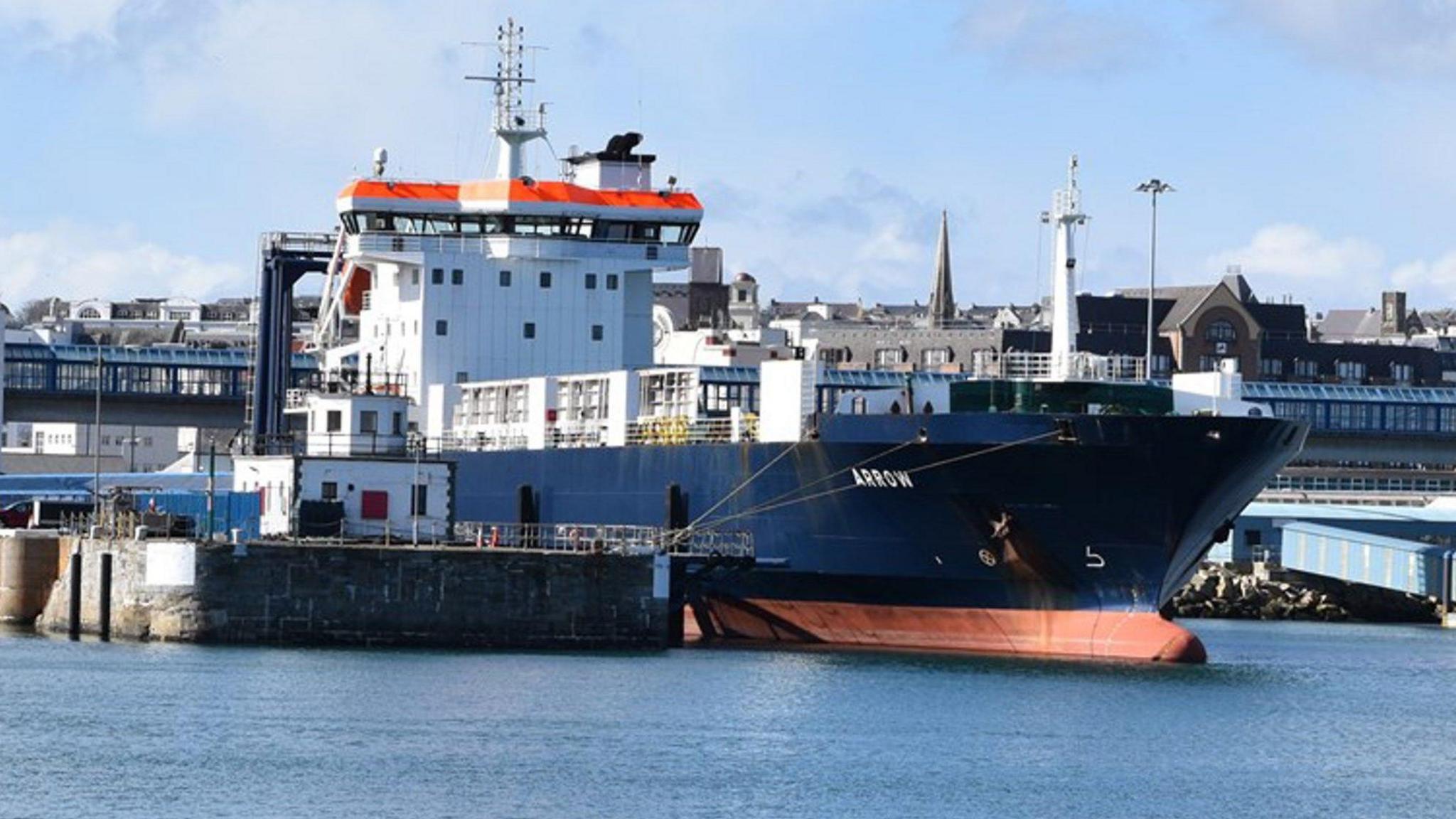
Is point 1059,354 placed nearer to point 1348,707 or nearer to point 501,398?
point 1348,707

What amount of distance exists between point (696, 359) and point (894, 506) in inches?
1276

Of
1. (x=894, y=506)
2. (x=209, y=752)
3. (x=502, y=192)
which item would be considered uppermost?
(x=502, y=192)

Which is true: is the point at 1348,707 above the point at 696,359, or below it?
below

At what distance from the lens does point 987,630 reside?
57594 mm

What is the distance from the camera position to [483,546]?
60.7 metres

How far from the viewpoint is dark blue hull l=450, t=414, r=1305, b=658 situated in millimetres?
55312

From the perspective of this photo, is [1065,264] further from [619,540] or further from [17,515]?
[17,515]

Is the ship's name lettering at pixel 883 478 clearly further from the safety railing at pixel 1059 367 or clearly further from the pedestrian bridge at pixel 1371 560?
the pedestrian bridge at pixel 1371 560

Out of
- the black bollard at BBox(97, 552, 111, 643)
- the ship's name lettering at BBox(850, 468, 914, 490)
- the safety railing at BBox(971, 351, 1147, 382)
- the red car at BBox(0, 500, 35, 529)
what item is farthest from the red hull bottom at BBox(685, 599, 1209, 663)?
the red car at BBox(0, 500, 35, 529)

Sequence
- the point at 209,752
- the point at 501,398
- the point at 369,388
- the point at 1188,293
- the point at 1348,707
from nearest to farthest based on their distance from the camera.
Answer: the point at 209,752 → the point at 1348,707 → the point at 369,388 → the point at 501,398 → the point at 1188,293

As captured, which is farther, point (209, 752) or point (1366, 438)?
point (1366, 438)

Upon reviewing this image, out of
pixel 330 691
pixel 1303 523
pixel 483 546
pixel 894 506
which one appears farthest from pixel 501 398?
pixel 1303 523

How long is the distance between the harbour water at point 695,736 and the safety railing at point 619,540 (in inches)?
109

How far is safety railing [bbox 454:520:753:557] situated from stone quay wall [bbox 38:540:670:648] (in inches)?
35.1
